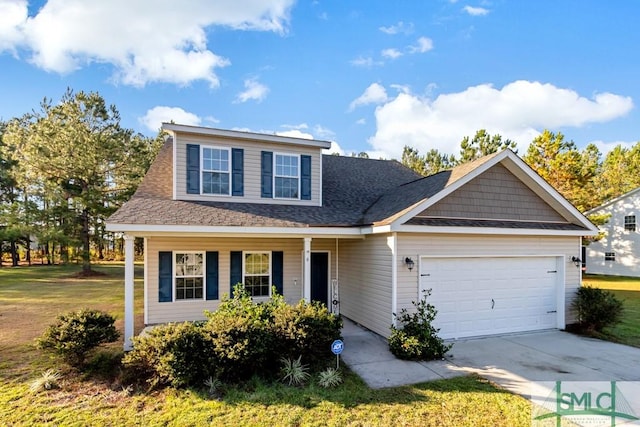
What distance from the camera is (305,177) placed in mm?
10750

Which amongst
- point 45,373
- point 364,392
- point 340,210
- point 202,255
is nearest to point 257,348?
point 364,392

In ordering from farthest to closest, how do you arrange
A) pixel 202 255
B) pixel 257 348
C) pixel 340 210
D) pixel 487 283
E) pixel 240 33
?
pixel 240 33
pixel 340 210
pixel 202 255
pixel 487 283
pixel 257 348

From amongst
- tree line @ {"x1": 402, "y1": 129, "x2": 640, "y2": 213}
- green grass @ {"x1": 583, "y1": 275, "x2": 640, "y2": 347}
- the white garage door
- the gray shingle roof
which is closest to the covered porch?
the gray shingle roof

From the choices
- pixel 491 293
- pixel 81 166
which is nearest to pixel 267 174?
pixel 491 293

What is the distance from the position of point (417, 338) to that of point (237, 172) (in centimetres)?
670

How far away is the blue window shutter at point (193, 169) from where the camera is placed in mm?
9691

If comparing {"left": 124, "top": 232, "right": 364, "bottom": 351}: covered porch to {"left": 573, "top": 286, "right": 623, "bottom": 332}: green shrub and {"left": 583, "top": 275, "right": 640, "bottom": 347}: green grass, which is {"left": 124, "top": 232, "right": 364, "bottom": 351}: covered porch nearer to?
{"left": 573, "top": 286, "right": 623, "bottom": 332}: green shrub

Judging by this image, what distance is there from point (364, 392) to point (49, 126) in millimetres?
21069

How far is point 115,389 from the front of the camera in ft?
19.0

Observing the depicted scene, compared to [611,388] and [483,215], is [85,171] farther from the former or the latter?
[611,388]

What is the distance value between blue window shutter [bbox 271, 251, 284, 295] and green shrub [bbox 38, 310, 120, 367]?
14.8ft

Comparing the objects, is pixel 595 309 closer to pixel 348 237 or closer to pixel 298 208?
pixel 348 237

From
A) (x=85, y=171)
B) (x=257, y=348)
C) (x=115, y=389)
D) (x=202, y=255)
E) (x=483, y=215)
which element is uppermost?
(x=85, y=171)

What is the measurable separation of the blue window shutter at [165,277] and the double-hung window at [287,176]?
142 inches
